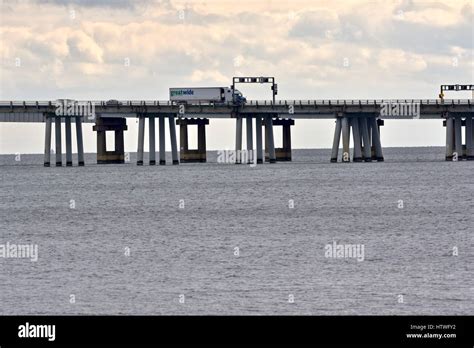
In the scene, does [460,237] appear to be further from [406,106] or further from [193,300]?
[406,106]

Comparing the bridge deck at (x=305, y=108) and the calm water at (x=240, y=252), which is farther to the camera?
the bridge deck at (x=305, y=108)

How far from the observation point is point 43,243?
75.0m

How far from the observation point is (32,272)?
59.8 metres

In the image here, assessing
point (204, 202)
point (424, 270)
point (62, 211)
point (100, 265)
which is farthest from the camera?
point (204, 202)

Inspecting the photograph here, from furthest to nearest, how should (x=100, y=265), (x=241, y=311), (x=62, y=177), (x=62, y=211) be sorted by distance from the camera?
(x=62, y=177) → (x=62, y=211) → (x=100, y=265) → (x=241, y=311)

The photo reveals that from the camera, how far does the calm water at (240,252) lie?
49.4m

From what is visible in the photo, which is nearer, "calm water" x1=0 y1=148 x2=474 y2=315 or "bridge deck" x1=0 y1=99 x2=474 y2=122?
"calm water" x1=0 y1=148 x2=474 y2=315

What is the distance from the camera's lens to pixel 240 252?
6838cm

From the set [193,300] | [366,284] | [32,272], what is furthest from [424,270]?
[32,272]

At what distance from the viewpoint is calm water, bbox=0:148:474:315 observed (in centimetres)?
4938

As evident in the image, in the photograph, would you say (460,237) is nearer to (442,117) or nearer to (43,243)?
(43,243)

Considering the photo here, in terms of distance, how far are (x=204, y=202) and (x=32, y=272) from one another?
2309 inches

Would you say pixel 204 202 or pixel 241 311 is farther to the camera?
pixel 204 202

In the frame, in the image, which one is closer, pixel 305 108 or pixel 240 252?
pixel 240 252
